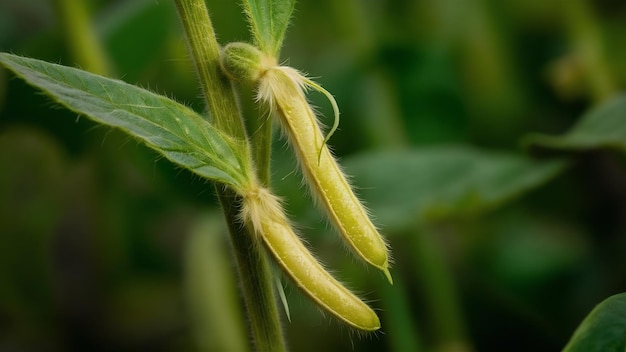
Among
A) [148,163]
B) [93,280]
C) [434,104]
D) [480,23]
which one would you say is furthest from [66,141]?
[480,23]

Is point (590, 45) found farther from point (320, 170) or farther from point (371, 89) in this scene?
point (320, 170)

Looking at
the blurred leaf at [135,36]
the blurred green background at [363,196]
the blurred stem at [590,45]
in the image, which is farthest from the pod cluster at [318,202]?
the blurred stem at [590,45]

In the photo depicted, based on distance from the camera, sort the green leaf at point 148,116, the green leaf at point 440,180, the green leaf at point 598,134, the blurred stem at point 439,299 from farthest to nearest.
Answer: the blurred stem at point 439,299 → the green leaf at point 440,180 → the green leaf at point 598,134 → the green leaf at point 148,116

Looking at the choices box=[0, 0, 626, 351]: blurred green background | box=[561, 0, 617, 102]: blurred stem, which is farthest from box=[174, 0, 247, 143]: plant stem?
box=[561, 0, 617, 102]: blurred stem

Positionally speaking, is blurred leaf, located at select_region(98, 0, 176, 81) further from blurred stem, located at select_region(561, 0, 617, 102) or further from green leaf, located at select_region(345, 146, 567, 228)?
blurred stem, located at select_region(561, 0, 617, 102)

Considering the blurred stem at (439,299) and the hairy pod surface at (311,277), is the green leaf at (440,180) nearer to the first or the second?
the blurred stem at (439,299)

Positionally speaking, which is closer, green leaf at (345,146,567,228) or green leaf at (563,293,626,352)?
green leaf at (563,293,626,352)

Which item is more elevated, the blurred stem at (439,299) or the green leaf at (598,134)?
the green leaf at (598,134)
